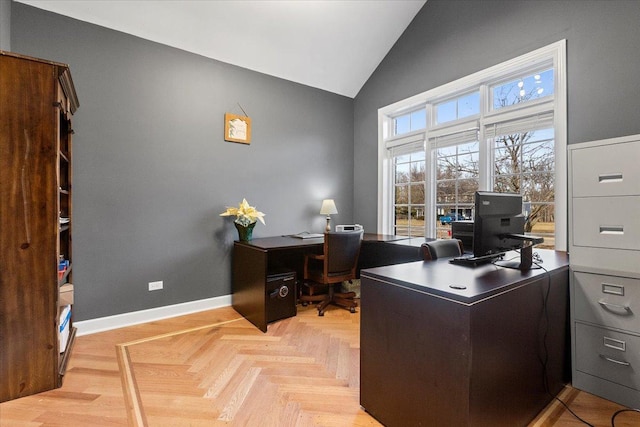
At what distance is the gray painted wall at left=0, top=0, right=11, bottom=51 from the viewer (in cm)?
211

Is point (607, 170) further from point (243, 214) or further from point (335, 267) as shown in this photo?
point (243, 214)

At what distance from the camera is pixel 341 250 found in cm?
→ 306

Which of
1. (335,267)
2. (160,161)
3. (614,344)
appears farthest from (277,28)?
(614,344)

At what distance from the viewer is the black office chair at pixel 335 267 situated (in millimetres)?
3021

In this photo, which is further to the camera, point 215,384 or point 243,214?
point 243,214

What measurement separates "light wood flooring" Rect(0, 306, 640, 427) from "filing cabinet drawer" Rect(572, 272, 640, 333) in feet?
1.60

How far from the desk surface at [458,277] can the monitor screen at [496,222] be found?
0.14 m

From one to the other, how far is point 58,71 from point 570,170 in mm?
3304

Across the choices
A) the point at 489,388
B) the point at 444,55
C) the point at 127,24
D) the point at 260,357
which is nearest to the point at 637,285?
the point at 489,388

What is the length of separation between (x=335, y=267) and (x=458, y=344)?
1.96 meters

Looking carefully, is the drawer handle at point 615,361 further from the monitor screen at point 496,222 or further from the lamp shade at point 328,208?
the lamp shade at point 328,208

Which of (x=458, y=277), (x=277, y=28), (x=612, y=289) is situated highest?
(x=277, y=28)

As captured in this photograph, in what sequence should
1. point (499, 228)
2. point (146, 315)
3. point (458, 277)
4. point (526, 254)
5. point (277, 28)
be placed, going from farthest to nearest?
1. point (277, 28)
2. point (146, 315)
3. point (499, 228)
4. point (526, 254)
5. point (458, 277)

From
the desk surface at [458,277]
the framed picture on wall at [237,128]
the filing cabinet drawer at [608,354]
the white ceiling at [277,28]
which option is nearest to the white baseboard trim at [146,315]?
the framed picture on wall at [237,128]
